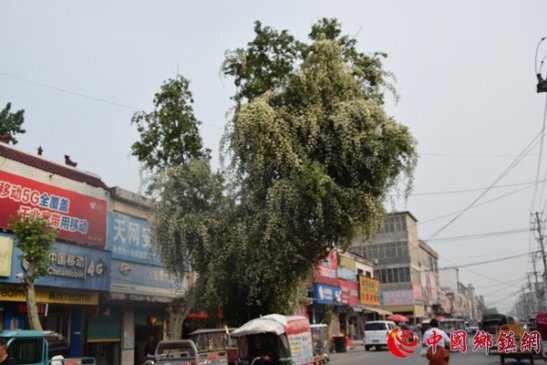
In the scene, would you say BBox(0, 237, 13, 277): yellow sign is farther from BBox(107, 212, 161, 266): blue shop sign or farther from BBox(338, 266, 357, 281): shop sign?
BBox(338, 266, 357, 281): shop sign

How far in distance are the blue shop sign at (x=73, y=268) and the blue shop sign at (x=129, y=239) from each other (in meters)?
0.96

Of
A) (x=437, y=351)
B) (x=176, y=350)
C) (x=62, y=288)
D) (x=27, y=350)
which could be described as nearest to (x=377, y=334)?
(x=176, y=350)

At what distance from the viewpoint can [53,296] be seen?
57.6 ft

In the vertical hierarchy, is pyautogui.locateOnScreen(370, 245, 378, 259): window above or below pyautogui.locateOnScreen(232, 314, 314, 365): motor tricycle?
above

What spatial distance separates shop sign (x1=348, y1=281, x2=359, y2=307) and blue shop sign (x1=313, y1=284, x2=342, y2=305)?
4.22 metres

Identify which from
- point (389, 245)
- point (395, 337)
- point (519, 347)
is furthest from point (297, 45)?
point (389, 245)

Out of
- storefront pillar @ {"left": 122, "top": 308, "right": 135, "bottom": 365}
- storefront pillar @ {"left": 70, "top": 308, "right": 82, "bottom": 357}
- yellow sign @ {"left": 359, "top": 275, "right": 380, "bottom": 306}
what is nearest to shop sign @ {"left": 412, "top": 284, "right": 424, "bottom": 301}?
yellow sign @ {"left": 359, "top": 275, "right": 380, "bottom": 306}

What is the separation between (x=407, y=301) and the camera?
6550 centimetres

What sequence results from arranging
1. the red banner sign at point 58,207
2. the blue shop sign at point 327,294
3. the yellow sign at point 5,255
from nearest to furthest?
the yellow sign at point 5,255, the red banner sign at point 58,207, the blue shop sign at point 327,294

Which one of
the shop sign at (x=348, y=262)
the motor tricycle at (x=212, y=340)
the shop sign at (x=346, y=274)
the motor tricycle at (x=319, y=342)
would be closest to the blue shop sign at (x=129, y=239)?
the motor tricycle at (x=212, y=340)

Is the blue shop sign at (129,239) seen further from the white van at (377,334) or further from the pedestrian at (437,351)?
the white van at (377,334)

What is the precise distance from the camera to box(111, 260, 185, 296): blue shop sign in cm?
2036

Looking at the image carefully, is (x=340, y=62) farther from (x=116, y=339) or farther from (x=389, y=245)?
(x=389, y=245)

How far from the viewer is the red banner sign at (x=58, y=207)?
642 inches
